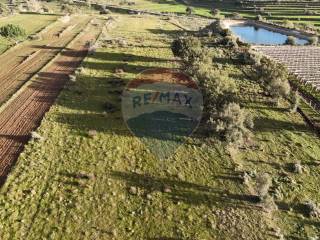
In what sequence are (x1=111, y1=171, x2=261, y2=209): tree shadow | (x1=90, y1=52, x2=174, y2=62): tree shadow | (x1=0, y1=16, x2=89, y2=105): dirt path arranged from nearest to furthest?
(x1=111, y1=171, x2=261, y2=209): tree shadow, (x1=0, y1=16, x2=89, y2=105): dirt path, (x1=90, y1=52, x2=174, y2=62): tree shadow

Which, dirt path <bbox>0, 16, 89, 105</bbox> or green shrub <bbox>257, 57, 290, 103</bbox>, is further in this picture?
dirt path <bbox>0, 16, 89, 105</bbox>

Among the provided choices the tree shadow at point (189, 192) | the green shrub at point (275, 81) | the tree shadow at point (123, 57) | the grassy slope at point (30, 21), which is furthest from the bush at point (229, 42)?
the tree shadow at point (189, 192)

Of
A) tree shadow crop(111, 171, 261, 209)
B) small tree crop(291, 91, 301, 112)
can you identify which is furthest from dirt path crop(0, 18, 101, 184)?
small tree crop(291, 91, 301, 112)

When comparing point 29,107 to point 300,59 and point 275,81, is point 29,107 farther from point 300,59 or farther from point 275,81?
point 300,59

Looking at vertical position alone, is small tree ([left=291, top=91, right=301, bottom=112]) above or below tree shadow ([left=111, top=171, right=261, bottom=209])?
above

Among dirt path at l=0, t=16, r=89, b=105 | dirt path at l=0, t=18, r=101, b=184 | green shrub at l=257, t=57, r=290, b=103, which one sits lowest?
dirt path at l=0, t=16, r=89, b=105

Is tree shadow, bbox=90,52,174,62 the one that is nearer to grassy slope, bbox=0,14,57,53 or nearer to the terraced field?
the terraced field
